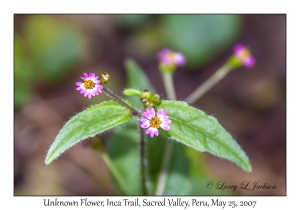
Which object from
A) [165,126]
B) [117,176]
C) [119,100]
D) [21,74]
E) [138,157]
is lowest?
[117,176]

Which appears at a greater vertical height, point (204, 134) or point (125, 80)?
point (125, 80)

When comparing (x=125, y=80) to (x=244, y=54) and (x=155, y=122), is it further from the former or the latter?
(x=155, y=122)

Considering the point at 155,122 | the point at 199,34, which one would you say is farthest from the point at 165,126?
the point at 199,34

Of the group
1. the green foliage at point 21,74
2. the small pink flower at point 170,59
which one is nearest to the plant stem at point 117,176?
A: the small pink flower at point 170,59

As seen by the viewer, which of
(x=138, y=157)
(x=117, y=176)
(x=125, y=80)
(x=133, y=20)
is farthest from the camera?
(x=133, y=20)

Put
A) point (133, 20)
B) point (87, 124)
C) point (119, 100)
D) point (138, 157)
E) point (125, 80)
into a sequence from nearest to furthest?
1. point (87, 124)
2. point (119, 100)
3. point (138, 157)
4. point (125, 80)
5. point (133, 20)

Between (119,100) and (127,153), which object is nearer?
(119,100)

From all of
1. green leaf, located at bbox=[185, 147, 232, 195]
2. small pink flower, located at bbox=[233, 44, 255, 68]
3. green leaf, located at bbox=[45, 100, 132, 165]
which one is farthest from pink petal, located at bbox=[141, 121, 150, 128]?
green leaf, located at bbox=[185, 147, 232, 195]
